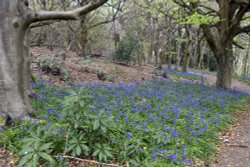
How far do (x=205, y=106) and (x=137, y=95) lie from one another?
8.00 ft

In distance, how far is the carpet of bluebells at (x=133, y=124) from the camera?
4746 mm

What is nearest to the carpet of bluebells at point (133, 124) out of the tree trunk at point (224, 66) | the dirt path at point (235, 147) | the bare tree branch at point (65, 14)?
the dirt path at point (235, 147)

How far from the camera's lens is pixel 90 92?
8.91 meters

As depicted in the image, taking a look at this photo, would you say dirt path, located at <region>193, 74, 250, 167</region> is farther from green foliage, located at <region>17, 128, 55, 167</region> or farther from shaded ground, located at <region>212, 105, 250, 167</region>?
green foliage, located at <region>17, 128, 55, 167</region>

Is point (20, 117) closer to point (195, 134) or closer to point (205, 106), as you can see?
point (195, 134)

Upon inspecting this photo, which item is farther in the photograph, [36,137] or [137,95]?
[137,95]

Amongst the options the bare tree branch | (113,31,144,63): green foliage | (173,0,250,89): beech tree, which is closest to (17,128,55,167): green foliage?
Answer: the bare tree branch

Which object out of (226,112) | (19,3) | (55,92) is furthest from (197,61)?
(19,3)

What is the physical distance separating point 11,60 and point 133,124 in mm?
3056

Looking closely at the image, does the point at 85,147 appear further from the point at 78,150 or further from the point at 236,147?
the point at 236,147

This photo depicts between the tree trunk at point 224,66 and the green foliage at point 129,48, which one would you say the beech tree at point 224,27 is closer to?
the tree trunk at point 224,66

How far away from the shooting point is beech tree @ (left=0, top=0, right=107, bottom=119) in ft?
17.9

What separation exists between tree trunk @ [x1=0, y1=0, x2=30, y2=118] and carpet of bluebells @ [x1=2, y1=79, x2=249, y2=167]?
52cm

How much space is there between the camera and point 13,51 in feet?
18.3
